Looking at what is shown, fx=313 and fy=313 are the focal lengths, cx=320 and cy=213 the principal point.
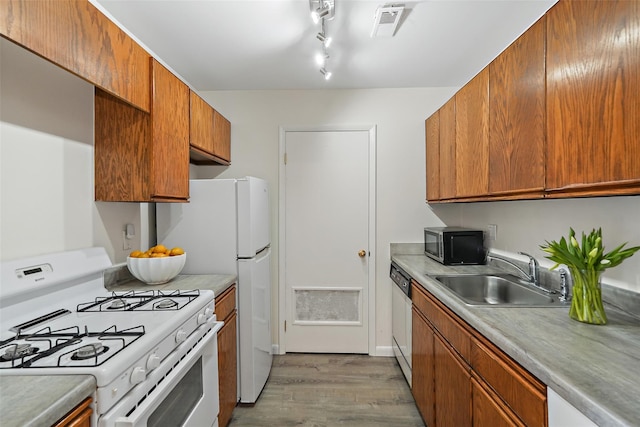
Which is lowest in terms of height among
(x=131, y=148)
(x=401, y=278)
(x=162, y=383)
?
(x=162, y=383)

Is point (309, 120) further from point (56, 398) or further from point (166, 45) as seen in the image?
point (56, 398)

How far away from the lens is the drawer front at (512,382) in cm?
89

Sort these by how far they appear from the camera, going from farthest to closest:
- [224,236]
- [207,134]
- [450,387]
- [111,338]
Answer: [207,134] → [224,236] → [450,387] → [111,338]

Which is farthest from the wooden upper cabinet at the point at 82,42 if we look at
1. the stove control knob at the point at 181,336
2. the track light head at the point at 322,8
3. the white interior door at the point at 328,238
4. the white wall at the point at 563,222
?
the white wall at the point at 563,222

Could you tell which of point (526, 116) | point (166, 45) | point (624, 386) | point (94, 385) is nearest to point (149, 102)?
point (166, 45)

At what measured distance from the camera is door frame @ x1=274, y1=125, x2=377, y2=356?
290 centimetres

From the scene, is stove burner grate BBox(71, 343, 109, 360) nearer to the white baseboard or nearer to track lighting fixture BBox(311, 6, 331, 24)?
track lighting fixture BBox(311, 6, 331, 24)

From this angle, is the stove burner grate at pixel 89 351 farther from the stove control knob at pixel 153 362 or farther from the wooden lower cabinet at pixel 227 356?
the wooden lower cabinet at pixel 227 356

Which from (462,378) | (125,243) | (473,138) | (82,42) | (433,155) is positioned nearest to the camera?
(82,42)

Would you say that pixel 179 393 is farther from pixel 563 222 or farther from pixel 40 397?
pixel 563 222

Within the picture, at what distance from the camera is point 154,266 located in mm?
1800

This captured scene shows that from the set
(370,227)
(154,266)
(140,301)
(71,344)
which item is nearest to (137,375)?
(71,344)

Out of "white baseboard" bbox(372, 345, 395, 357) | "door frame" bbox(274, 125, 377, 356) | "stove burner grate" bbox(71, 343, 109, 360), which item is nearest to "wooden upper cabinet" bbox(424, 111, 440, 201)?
"door frame" bbox(274, 125, 377, 356)

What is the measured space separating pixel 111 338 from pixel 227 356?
0.99m
